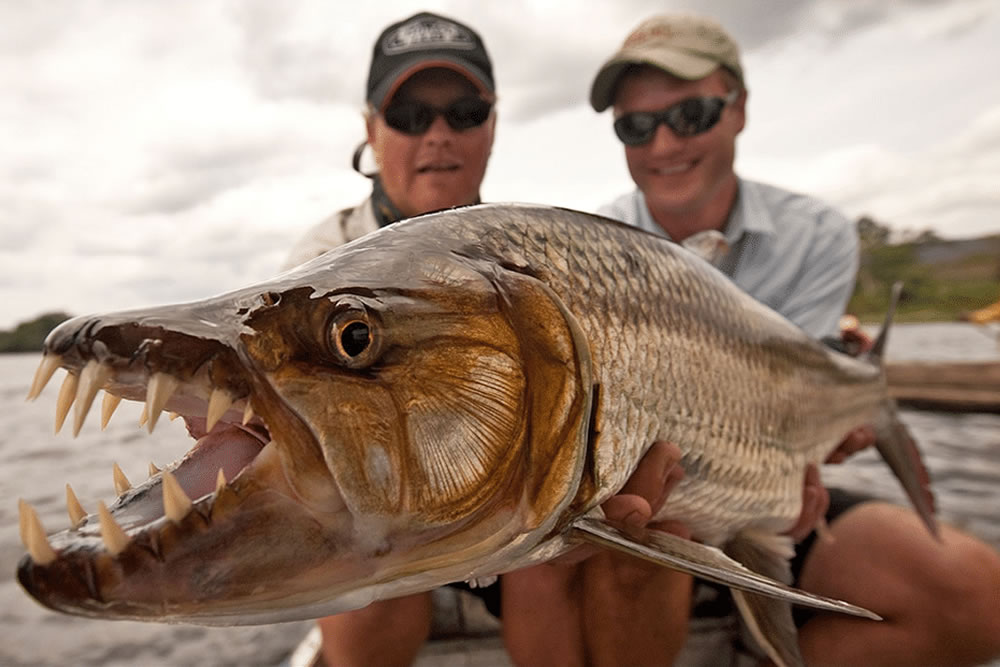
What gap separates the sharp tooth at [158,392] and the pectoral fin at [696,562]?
76 centimetres

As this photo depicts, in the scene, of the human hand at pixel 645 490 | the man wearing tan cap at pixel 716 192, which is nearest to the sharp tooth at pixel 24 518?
the human hand at pixel 645 490

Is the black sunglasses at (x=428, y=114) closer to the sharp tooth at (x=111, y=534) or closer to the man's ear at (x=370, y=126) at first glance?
the man's ear at (x=370, y=126)

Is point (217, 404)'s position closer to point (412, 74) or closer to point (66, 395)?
point (66, 395)

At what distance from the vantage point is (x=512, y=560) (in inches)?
47.5

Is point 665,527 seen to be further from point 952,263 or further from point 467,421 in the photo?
point 952,263

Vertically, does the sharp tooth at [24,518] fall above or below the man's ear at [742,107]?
below

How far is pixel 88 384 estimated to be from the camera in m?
0.90

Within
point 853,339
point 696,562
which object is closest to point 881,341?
point 853,339

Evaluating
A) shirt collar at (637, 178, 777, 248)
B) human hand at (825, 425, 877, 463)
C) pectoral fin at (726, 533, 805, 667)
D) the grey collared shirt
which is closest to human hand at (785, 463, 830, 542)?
pectoral fin at (726, 533, 805, 667)

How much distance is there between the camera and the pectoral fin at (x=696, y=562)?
1.16 metres

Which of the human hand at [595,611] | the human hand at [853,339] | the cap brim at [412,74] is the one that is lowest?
the human hand at [595,611]

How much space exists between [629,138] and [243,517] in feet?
10.5

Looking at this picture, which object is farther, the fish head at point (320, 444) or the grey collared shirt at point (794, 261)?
the grey collared shirt at point (794, 261)

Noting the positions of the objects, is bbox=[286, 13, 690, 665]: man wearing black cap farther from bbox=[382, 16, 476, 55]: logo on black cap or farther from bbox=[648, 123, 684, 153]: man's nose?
bbox=[648, 123, 684, 153]: man's nose
